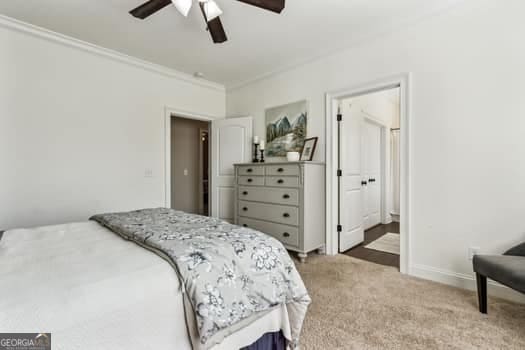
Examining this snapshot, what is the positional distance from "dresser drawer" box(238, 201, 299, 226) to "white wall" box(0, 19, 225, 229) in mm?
1190

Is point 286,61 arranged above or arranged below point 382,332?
above

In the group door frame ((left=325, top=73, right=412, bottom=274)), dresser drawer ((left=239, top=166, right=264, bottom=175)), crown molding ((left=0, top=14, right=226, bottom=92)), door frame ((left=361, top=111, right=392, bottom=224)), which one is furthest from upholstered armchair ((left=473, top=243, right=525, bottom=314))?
crown molding ((left=0, top=14, right=226, bottom=92))

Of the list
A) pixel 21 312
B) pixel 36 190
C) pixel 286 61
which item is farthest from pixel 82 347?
pixel 286 61

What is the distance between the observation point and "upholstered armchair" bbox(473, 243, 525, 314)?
1507mm

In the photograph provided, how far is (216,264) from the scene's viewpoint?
1.08 meters

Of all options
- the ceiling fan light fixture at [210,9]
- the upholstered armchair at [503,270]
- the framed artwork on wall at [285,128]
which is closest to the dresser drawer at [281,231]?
the framed artwork on wall at [285,128]

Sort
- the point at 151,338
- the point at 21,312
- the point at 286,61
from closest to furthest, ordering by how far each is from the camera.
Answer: the point at 21,312 < the point at 151,338 < the point at 286,61

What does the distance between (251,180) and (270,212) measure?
49 centimetres

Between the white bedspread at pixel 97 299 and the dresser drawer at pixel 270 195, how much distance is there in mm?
1676

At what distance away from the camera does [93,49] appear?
2.91 m

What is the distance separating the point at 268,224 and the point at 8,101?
2.92 metres

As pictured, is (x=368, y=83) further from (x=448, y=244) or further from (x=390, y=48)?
(x=448, y=244)

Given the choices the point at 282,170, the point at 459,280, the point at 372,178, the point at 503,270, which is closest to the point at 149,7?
the point at 282,170

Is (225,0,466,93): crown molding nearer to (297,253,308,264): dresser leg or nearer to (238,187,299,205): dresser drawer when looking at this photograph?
(238,187,299,205): dresser drawer
